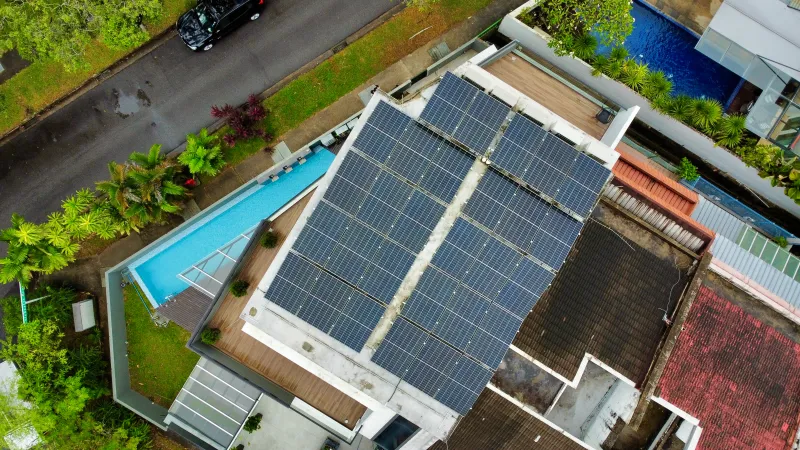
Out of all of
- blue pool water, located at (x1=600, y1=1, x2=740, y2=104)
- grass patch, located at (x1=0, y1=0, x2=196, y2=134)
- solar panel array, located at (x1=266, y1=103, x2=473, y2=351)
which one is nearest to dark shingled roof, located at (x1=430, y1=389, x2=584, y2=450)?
solar panel array, located at (x1=266, y1=103, x2=473, y2=351)

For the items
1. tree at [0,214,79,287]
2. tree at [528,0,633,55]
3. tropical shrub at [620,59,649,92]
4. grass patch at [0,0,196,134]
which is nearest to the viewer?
tree at [528,0,633,55]

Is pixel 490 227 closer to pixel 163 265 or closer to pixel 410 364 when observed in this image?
pixel 410 364

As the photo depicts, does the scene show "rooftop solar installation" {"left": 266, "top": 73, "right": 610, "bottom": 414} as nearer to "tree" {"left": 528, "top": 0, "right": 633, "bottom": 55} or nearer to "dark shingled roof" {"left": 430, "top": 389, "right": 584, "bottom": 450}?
"dark shingled roof" {"left": 430, "top": 389, "right": 584, "bottom": 450}

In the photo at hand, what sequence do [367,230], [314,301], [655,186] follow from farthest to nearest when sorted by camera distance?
1. [655,186]
2. [367,230]
3. [314,301]

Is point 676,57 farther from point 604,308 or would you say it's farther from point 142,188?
point 142,188

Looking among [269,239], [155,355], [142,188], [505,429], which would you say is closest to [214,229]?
[142,188]

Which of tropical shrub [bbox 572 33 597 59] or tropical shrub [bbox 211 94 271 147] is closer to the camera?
tropical shrub [bbox 572 33 597 59]
